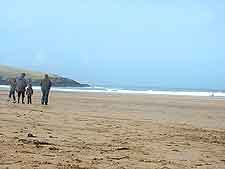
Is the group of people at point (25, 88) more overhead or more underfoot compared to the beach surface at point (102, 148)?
more overhead

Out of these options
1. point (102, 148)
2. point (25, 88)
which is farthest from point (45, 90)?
point (102, 148)

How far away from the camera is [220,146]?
471 inches

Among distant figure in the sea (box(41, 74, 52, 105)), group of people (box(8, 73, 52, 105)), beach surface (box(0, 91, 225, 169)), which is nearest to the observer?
beach surface (box(0, 91, 225, 169))

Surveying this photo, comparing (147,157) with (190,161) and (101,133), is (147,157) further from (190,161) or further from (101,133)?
(101,133)

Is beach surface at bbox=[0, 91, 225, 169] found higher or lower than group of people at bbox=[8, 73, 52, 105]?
lower

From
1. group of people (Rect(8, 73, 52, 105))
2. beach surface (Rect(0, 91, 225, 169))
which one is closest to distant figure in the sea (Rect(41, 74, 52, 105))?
group of people (Rect(8, 73, 52, 105))

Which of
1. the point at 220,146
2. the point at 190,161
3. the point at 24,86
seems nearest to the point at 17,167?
the point at 190,161

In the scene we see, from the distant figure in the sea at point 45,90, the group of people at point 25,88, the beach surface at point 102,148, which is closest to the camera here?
the beach surface at point 102,148

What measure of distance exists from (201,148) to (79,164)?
410cm

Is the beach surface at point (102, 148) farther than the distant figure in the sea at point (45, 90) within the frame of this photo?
No

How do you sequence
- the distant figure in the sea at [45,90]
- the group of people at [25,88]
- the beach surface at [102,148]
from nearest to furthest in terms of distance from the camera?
the beach surface at [102,148] < the group of people at [25,88] < the distant figure in the sea at [45,90]

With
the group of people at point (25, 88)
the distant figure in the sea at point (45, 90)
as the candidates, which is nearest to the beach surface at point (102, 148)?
the group of people at point (25, 88)

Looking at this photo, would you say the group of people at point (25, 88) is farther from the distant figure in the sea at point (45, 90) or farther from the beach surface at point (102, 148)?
the beach surface at point (102, 148)

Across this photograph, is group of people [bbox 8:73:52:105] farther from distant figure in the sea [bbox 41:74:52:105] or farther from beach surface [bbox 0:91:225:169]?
beach surface [bbox 0:91:225:169]
